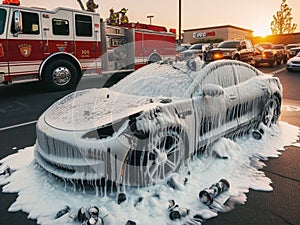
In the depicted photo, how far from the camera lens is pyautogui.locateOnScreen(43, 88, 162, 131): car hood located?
266cm

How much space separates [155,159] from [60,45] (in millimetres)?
7347

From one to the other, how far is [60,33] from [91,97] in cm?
620

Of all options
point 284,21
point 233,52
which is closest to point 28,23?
point 233,52

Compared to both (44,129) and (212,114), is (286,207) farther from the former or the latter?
(44,129)

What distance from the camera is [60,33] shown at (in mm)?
8828

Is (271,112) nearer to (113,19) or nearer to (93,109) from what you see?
(93,109)

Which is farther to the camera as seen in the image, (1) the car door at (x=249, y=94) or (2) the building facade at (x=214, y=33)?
(2) the building facade at (x=214, y=33)

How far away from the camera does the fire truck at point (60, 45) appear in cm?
776

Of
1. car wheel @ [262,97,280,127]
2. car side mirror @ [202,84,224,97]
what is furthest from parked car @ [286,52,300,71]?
car side mirror @ [202,84,224,97]

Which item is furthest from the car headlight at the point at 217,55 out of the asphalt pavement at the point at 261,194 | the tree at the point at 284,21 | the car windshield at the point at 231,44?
the tree at the point at 284,21

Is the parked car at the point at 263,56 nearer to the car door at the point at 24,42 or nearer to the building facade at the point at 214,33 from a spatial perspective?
the car door at the point at 24,42

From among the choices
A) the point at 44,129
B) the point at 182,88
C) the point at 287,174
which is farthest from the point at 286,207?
the point at 44,129

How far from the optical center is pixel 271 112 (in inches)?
179

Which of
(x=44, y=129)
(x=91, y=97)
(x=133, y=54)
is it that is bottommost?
(x=44, y=129)
